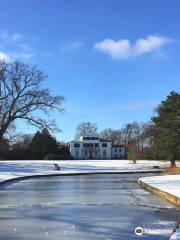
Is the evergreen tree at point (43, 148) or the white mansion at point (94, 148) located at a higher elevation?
the white mansion at point (94, 148)

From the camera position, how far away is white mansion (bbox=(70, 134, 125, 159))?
593ft

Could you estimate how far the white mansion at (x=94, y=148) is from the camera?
7111 inches

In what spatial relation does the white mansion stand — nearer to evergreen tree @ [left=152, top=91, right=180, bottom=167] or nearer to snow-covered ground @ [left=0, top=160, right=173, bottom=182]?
snow-covered ground @ [left=0, top=160, right=173, bottom=182]

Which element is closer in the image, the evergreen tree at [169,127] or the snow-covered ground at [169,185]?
the snow-covered ground at [169,185]

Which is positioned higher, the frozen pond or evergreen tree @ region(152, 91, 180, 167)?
evergreen tree @ region(152, 91, 180, 167)

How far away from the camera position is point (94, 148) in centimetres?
18338

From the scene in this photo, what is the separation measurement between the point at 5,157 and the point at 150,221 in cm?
12198

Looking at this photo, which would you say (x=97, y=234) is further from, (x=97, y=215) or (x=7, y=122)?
(x=7, y=122)

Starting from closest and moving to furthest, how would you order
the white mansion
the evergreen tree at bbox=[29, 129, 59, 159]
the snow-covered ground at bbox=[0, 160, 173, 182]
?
the snow-covered ground at bbox=[0, 160, 173, 182]
the evergreen tree at bbox=[29, 129, 59, 159]
the white mansion

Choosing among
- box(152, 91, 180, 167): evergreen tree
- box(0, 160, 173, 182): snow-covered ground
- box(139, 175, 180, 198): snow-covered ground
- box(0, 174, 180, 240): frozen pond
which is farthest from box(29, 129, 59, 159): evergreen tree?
box(0, 174, 180, 240): frozen pond

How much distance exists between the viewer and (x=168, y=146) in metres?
67.6

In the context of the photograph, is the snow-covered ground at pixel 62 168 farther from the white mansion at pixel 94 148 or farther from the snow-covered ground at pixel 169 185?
the white mansion at pixel 94 148

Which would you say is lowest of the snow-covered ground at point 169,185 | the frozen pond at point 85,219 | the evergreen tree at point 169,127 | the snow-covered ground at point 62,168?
the frozen pond at point 85,219

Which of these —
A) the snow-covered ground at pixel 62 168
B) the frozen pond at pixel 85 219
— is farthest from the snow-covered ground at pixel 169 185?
the snow-covered ground at pixel 62 168
